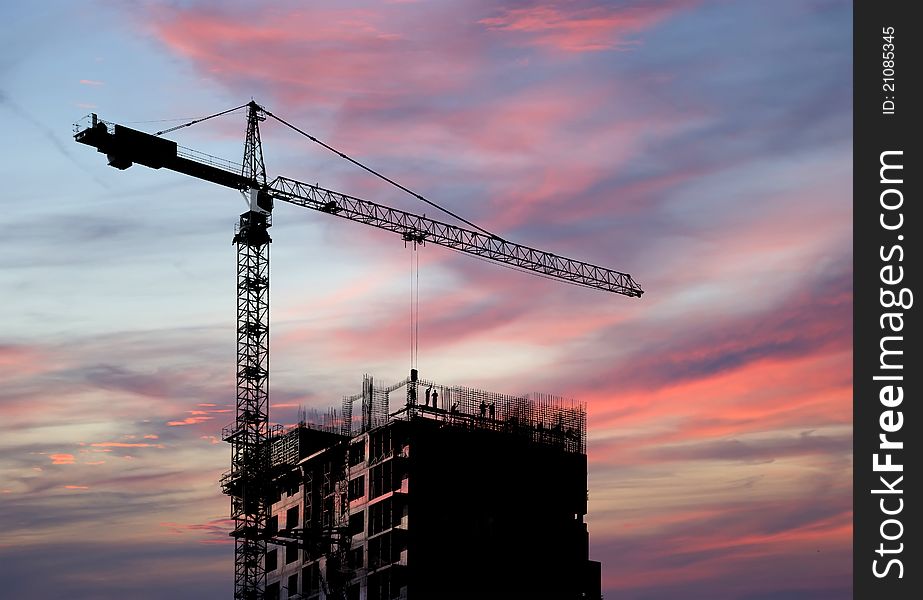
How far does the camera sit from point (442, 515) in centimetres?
18350

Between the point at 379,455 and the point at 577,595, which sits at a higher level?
the point at 379,455

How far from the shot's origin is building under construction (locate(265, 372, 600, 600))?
180500 millimetres

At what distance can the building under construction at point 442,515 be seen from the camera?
7106 inches

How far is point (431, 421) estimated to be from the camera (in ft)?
618

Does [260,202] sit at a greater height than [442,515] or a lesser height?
greater

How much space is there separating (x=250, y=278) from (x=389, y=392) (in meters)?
24.4

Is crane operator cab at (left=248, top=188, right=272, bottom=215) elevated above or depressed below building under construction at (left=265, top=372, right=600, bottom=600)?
above

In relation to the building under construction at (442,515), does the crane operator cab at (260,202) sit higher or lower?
higher

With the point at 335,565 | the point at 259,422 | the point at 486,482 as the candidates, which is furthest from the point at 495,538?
the point at 259,422

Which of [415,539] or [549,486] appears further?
[549,486]

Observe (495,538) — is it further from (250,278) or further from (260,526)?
(250,278)
